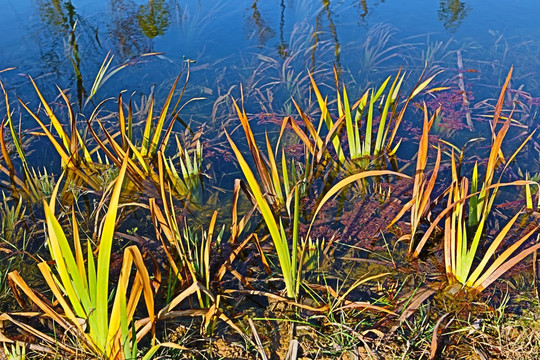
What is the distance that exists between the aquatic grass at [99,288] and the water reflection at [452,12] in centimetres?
385

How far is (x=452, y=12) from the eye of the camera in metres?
4.46

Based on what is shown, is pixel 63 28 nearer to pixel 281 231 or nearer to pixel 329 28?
pixel 329 28

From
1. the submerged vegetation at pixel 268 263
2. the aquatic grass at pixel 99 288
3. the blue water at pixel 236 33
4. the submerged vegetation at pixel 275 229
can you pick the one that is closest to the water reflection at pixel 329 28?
the blue water at pixel 236 33

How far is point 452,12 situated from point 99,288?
4.39 m

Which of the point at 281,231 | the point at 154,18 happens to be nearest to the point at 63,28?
the point at 154,18

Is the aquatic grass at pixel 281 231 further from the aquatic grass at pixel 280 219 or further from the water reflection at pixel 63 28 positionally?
the water reflection at pixel 63 28

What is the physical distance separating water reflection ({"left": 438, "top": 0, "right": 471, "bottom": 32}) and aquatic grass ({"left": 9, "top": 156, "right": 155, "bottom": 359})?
12.6 ft

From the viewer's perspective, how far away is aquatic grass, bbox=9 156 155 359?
116cm

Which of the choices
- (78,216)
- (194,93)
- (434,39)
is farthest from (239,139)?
(434,39)

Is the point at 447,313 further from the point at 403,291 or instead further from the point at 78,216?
the point at 78,216

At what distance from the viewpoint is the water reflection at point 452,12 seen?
4223mm

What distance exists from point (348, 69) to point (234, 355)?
8.60 feet

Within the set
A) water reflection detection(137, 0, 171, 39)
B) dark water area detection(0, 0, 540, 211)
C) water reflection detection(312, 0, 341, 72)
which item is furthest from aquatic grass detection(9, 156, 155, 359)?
water reflection detection(137, 0, 171, 39)

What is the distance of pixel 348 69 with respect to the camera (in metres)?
3.59
